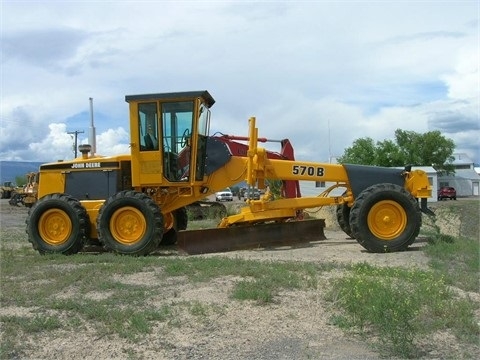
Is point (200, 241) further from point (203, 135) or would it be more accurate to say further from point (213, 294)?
point (213, 294)

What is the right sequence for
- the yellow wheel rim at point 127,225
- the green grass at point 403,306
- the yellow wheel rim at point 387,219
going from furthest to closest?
the yellow wheel rim at point 127,225 → the yellow wheel rim at point 387,219 → the green grass at point 403,306

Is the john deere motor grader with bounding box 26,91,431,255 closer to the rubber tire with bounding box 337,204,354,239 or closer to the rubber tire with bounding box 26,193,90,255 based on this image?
the rubber tire with bounding box 26,193,90,255

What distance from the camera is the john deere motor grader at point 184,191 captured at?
11.2 meters

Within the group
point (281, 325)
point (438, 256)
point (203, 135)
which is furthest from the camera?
point (203, 135)

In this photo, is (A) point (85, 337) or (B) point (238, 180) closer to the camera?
(A) point (85, 337)

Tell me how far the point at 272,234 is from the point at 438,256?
379 centimetres

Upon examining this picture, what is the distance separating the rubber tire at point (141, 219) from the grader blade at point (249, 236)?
0.58 m

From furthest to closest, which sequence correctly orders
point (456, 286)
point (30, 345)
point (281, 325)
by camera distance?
point (456, 286)
point (281, 325)
point (30, 345)

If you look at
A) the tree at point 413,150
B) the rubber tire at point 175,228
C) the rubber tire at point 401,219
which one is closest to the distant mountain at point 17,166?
the rubber tire at point 175,228

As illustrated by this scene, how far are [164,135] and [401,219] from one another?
5108mm

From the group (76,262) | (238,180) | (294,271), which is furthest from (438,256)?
(76,262)

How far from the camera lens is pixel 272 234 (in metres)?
12.6

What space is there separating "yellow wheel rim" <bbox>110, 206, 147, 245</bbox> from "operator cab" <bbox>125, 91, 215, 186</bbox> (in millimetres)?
712

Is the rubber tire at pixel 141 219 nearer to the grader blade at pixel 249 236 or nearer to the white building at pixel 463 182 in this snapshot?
the grader blade at pixel 249 236
